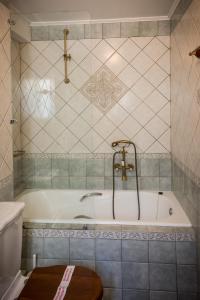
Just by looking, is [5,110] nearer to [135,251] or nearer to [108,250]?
[108,250]

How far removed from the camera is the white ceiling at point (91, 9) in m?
2.37

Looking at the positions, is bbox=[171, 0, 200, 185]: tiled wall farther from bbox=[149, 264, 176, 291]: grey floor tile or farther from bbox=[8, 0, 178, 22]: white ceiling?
bbox=[149, 264, 176, 291]: grey floor tile

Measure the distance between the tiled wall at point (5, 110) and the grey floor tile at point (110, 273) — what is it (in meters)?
0.96

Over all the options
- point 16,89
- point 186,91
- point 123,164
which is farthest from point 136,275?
point 16,89

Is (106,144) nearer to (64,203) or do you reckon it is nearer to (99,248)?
(64,203)

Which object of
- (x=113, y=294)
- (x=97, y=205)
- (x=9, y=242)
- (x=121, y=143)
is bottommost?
(x=113, y=294)

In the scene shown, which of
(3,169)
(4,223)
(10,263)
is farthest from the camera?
(3,169)

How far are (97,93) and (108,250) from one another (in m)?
1.67

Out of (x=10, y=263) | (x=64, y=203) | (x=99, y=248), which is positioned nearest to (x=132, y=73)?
(x=64, y=203)

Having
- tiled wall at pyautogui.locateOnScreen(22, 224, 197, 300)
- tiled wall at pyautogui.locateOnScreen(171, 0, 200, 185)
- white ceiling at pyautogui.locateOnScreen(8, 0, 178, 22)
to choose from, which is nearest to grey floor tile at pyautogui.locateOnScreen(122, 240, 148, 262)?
tiled wall at pyautogui.locateOnScreen(22, 224, 197, 300)

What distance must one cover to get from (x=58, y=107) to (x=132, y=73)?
879mm

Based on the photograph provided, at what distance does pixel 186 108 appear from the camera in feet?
6.96

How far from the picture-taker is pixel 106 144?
2.95 m

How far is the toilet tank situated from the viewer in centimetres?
140
